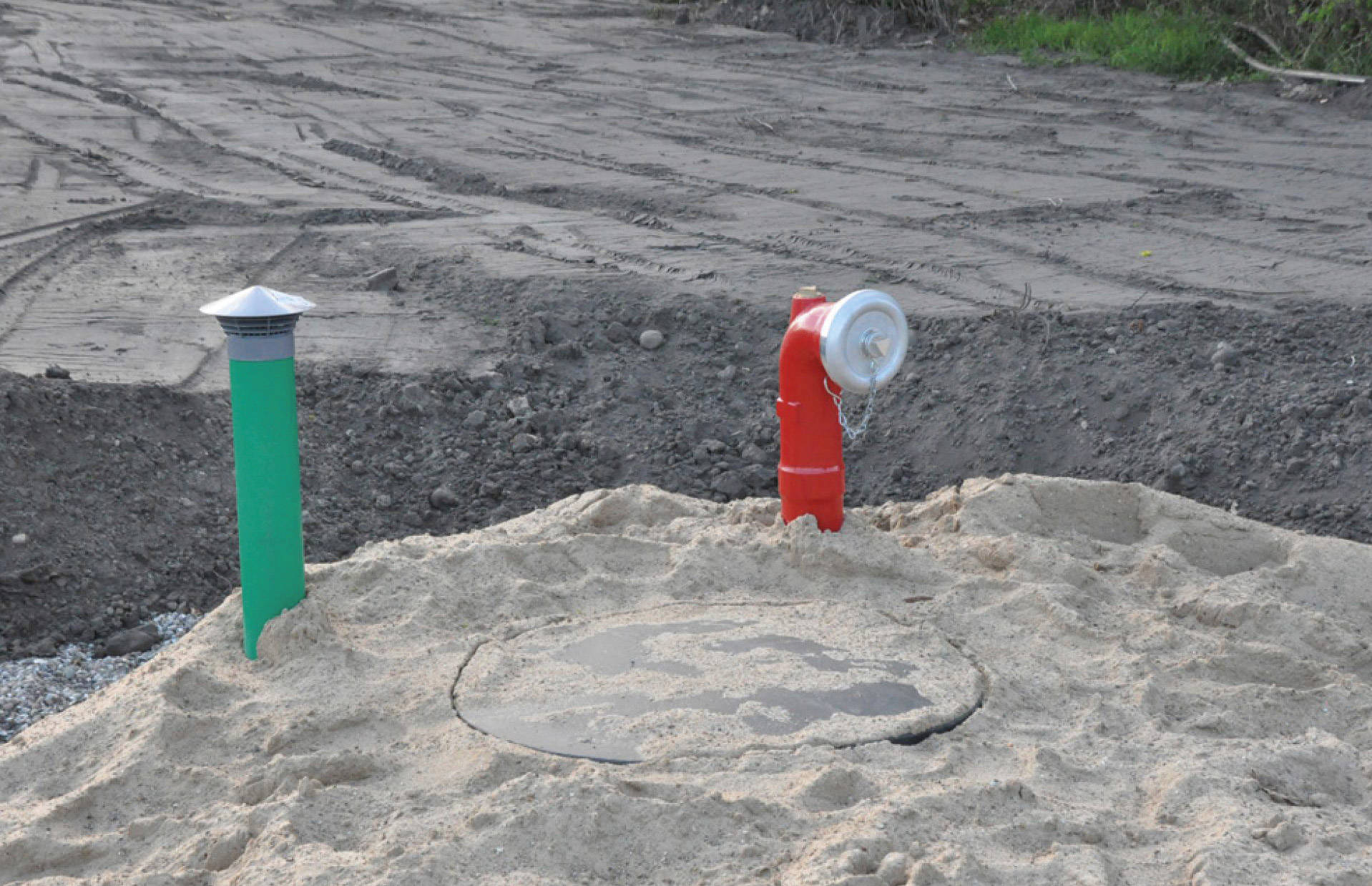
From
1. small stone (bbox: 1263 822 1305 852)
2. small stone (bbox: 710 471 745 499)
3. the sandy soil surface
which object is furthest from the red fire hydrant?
the sandy soil surface

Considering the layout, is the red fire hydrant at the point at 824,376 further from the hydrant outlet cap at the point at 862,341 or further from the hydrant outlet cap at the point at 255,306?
the hydrant outlet cap at the point at 255,306

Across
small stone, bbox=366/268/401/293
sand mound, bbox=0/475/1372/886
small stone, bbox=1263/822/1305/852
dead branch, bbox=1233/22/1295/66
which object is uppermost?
dead branch, bbox=1233/22/1295/66

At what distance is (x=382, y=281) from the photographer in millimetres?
6820

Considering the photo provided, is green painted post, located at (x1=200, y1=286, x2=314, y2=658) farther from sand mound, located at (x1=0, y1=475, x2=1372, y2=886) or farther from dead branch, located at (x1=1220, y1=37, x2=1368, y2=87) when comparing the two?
dead branch, located at (x1=1220, y1=37, x2=1368, y2=87)

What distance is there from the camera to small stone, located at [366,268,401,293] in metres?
6.79

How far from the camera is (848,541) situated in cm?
395

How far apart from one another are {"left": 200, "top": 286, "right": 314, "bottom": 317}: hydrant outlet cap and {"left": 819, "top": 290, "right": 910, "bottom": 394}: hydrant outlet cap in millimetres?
1378

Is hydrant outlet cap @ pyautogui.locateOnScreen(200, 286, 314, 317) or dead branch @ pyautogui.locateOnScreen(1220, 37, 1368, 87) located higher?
dead branch @ pyautogui.locateOnScreen(1220, 37, 1368, 87)

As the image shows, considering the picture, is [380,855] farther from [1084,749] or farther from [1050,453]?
[1050,453]

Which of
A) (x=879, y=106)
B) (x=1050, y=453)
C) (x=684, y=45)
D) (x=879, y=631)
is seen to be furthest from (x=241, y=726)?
(x=684, y=45)

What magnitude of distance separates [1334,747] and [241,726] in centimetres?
254

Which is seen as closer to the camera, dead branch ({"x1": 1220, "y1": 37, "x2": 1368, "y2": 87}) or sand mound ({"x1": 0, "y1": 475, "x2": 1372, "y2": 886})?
sand mound ({"x1": 0, "y1": 475, "x2": 1372, "y2": 886})

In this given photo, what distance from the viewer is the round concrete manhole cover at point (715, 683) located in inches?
116

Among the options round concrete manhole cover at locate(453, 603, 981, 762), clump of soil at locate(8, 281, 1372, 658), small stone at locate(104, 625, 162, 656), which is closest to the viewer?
round concrete manhole cover at locate(453, 603, 981, 762)
